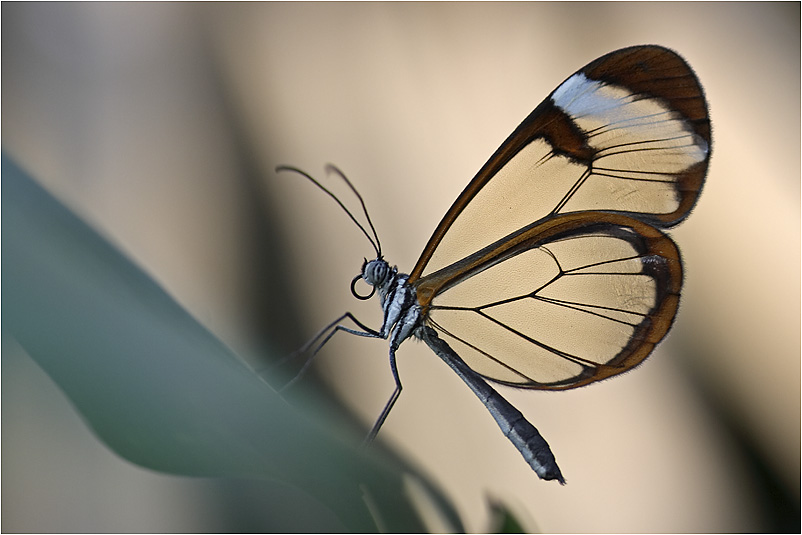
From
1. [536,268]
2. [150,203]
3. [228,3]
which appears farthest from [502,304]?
[228,3]

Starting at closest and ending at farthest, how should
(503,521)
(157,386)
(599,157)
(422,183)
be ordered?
(157,386) → (503,521) → (599,157) → (422,183)

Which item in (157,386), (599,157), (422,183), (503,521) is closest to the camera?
(157,386)

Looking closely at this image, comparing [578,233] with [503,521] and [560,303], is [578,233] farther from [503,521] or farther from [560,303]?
[503,521]

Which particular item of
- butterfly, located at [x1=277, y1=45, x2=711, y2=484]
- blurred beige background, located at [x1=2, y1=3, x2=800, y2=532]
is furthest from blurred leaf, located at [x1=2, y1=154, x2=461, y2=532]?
blurred beige background, located at [x1=2, y1=3, x2=800, y2=532]

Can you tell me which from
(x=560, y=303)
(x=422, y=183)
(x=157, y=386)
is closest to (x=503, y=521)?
(x=157, y=386)

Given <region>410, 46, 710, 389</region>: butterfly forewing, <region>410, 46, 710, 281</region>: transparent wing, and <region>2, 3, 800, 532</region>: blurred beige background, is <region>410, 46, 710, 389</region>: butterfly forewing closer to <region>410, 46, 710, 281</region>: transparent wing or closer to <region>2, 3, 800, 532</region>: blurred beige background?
<region>410, 46, 710, 281</region>: transparent wing

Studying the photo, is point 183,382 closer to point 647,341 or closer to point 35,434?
point 35,434

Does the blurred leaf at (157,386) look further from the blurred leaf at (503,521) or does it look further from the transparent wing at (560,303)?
the transparent wing at (560,303)
